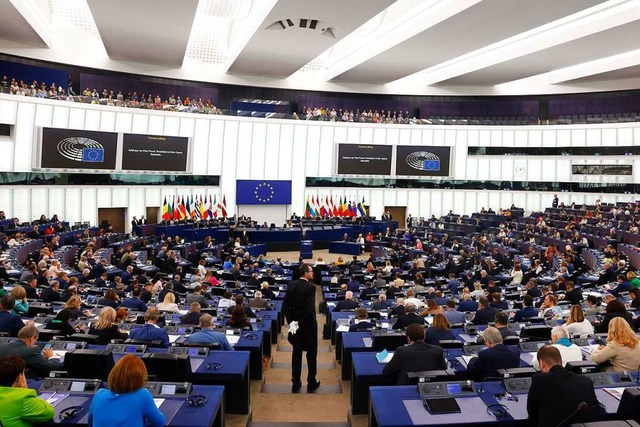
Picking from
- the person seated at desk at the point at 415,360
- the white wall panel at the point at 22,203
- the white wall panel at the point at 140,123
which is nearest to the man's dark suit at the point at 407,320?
the person seated at desk at the point at 415,360

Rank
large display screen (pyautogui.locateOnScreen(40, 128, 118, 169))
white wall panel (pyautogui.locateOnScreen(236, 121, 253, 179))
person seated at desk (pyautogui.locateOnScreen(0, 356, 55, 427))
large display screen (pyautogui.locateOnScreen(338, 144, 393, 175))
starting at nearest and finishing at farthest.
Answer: person seated at desk (pyautogui.locateOnScreen(0, 356, 55, 427)) < large display screen (pyautogui.locateOnScreen(40, 128, 118, 169)) < white wall panel (pyautogui.locateOnScreen(236, 121, 253, 179)) < large display screen (pyautogui.locateOnScreen(338, 144, 393, 175))

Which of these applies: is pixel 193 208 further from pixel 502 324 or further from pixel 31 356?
pixel 31 356

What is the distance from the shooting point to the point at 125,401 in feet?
11.6

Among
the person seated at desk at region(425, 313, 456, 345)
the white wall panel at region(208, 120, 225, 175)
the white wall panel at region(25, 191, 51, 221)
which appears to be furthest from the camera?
the white wall panel at region(208, 120, 225, 175)

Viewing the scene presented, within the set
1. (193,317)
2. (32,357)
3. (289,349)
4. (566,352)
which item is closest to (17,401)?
(32,357)

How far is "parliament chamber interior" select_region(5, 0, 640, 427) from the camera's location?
17.9ft

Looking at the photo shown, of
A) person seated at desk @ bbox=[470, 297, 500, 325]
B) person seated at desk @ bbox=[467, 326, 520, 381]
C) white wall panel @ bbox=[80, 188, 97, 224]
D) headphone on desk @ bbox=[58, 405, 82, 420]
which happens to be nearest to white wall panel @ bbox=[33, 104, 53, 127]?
white wall panel @ bbox=[80, 188, 97, 224]

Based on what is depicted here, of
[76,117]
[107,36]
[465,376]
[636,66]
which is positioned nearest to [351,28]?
[107,36]

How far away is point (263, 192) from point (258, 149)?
2.85 m

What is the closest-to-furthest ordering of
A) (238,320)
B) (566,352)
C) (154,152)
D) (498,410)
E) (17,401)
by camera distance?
1. (17,401)
2. (498,410)
3. (566,352)
4. (238,320)
5. (154,152)

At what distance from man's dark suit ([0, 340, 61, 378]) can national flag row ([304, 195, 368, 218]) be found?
29510mm

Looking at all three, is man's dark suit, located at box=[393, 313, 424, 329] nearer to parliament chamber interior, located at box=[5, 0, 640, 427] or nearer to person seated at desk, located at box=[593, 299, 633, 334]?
parliament chamber interior, located at box=[5, 0, 640, 427]

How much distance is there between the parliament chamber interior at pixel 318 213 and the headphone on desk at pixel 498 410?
0.04 m

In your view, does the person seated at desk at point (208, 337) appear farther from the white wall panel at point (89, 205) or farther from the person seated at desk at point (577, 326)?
the white wall panel at point (89, 205)
